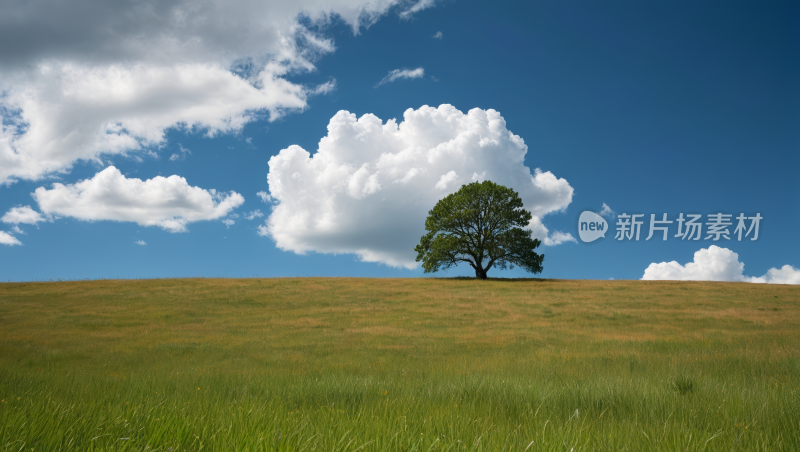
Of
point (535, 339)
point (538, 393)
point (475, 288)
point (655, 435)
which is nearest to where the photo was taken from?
point (655, 435)

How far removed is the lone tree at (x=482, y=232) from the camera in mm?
45719

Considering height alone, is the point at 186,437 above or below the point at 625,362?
above

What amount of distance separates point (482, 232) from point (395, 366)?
37.2 m

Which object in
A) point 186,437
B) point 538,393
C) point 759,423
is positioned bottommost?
point 538,393

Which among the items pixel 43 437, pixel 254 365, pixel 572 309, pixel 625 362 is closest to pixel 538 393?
pixel 43 437

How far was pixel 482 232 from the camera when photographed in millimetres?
47438

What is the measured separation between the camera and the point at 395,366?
11.6m

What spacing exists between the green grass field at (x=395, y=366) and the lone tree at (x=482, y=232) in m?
6.46

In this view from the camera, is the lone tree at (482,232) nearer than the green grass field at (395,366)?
No

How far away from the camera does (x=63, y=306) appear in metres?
A: 26.7

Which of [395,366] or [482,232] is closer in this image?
[395,366]

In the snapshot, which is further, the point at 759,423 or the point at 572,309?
the point at 572,309

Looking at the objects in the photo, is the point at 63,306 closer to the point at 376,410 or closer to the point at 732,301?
the point at 376,410

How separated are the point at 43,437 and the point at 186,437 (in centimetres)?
71
